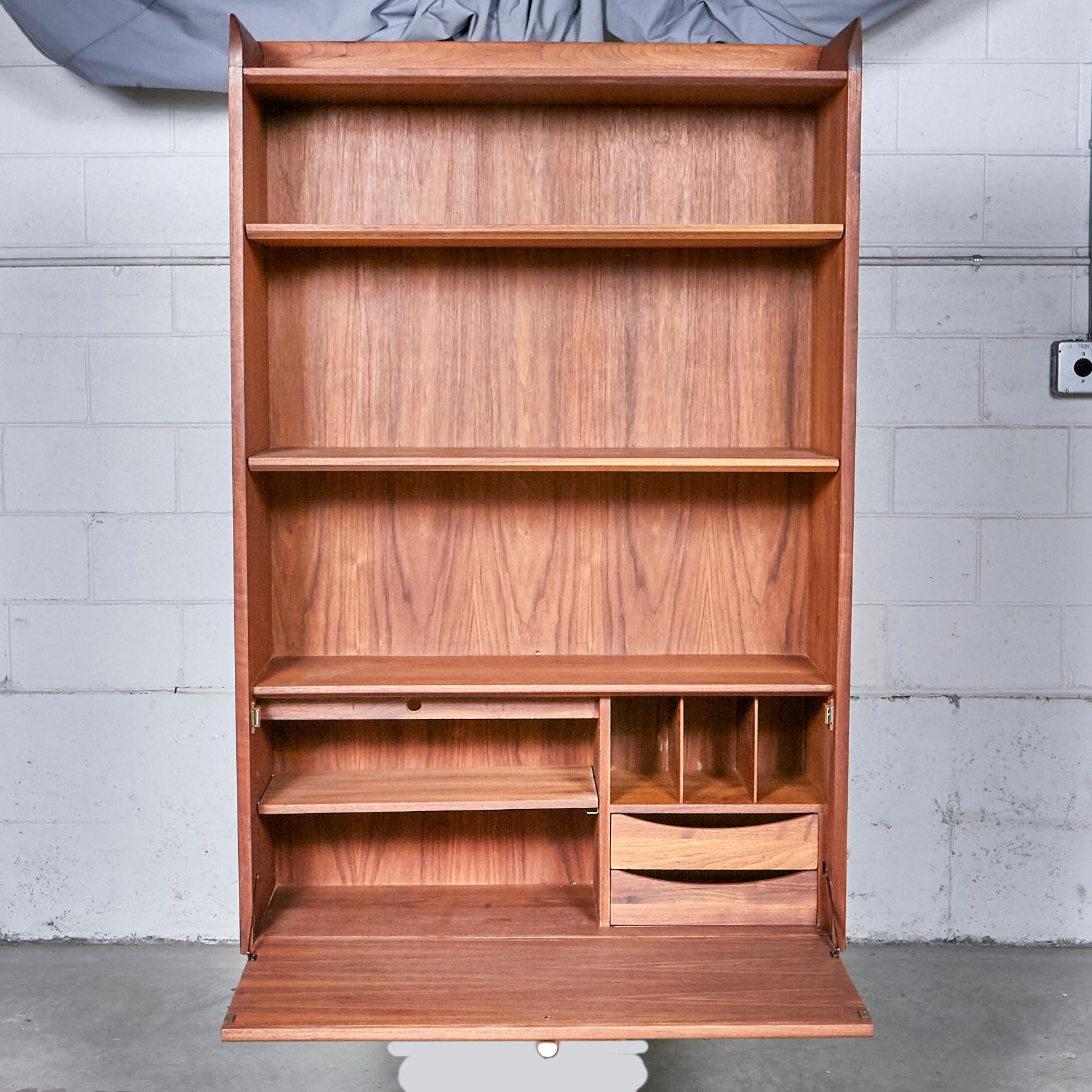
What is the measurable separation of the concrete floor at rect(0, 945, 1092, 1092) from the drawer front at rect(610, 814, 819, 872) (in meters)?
0.74

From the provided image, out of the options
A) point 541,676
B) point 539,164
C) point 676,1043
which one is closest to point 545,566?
point 541,676

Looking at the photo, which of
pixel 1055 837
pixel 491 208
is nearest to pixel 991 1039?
pixel 1055 837

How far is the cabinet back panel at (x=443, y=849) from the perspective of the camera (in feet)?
8.05

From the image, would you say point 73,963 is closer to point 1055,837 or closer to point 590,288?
point 590,288

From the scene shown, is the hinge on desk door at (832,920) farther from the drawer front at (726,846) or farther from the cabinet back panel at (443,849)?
the cabinet back panel at (443,849)

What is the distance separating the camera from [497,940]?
7.09 feet

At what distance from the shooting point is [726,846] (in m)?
2.19

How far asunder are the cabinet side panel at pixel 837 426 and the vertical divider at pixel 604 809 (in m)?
0.43

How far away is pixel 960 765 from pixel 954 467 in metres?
0.84

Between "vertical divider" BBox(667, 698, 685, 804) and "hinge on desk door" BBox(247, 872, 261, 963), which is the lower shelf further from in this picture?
"vertical divider" BBox(667, 698, 685, 804)

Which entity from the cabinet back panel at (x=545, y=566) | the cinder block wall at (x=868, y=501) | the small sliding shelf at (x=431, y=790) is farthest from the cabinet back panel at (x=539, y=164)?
the small sliding shelf at (x=431, y=790)

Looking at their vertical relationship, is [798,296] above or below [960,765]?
above

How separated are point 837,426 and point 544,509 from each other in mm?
657

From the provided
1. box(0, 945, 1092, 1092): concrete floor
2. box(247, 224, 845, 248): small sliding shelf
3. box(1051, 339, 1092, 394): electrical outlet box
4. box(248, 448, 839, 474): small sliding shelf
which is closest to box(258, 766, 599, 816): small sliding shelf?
box(248, 448, 839, 474): small sliding shelf
